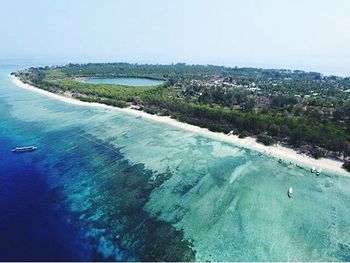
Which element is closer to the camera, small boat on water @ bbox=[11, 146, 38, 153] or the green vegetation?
the green vegetation

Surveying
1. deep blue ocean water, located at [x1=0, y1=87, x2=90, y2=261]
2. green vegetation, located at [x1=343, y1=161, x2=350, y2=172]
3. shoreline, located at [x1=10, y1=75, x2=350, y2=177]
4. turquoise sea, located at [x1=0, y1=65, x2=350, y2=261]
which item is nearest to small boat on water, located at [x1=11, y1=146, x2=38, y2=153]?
turquoise sea, located at [x1=0, y1=65, x2=350, y2=261]

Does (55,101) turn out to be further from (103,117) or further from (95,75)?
(95,75)

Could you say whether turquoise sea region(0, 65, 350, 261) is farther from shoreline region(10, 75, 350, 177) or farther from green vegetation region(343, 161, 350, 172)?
green vegetation region(343, 161, 350, 172)

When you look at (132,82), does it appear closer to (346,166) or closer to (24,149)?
(24,149)

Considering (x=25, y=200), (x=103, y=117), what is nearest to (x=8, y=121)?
(x=103, y=117)

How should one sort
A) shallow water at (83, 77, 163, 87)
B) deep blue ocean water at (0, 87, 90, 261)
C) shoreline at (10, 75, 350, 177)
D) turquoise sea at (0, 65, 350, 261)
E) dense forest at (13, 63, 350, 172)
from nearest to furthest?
deep blue ocean water at (0, 87, 90, 261) → turquoise sea at (0, 65, 350, 261) → shoreline at (10, 75, 350, 177) → dense forest at (13, 63, 350, 172) → shallow water at (83, 77, 163, 87)

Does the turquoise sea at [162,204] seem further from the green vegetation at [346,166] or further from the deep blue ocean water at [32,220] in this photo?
the green vegetation at [346,166]

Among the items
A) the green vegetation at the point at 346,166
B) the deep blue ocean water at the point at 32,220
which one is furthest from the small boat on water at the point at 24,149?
the green vegetation at the point at 346,166

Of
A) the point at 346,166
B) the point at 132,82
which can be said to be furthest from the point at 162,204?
the point at 132,82

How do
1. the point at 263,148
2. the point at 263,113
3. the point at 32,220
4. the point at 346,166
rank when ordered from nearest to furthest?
1. the point at 32,220
2. the point at 346,166
3. the point at 263,148
4. the point at 263,113
